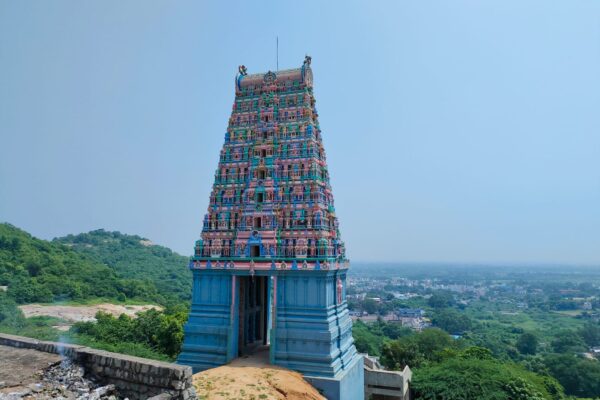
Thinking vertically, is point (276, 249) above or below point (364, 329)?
above

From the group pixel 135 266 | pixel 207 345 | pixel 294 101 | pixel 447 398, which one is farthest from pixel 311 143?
pixel 135 266

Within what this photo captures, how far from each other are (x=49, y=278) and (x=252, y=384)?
173 ft

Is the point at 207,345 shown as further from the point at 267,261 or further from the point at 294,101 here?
the point at 294,101

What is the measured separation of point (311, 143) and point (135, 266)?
324 feet

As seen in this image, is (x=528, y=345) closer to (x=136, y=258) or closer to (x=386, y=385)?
(x=386, y=385)

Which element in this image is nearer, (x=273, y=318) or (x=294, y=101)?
(x=273, y=318)

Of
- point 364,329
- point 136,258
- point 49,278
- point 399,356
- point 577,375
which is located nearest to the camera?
point 399,356

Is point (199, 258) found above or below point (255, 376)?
above

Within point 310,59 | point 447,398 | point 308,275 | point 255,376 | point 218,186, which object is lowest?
point 447,398

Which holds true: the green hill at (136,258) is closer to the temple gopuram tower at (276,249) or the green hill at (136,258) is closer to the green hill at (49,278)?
the green hill at (49,278)

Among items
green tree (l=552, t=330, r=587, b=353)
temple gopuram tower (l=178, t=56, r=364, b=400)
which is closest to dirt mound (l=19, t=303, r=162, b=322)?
temple gopuram tower (l=178, t=56, r=364, b=400)

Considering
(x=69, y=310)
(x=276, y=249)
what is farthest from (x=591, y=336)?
(x=69, y=310)

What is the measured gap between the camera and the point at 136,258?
112375mm

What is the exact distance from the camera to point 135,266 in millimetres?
103688
